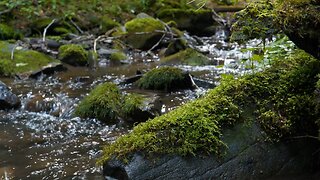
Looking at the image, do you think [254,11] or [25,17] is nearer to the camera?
[254,11]

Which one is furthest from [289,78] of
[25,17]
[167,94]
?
[25,17]

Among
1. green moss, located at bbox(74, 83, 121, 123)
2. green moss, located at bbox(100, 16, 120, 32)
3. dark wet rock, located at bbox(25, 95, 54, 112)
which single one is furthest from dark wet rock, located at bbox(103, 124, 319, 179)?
green moss, located at bbox(100, 16, 120, 32)

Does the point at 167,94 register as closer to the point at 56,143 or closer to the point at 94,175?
the point at 56,143

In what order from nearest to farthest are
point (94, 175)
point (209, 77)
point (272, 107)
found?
point (272, 107), point (94, 175), point (209, 77)

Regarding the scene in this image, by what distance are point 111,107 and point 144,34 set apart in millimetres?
7282

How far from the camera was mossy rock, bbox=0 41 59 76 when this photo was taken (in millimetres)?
10180

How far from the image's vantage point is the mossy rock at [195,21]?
1719 cm

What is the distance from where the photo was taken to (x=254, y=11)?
387cm

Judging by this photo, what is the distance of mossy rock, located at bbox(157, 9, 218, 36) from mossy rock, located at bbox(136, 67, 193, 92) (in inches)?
362

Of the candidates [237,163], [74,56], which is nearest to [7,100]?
[74,56]

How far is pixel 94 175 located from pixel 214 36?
519 inches

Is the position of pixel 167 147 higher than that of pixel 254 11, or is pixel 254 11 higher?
pixel 254 11

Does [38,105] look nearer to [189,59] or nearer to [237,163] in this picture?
[189,59]

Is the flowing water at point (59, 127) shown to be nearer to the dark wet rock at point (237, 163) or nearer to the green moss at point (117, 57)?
the dark wet rock at point (237, 163)
